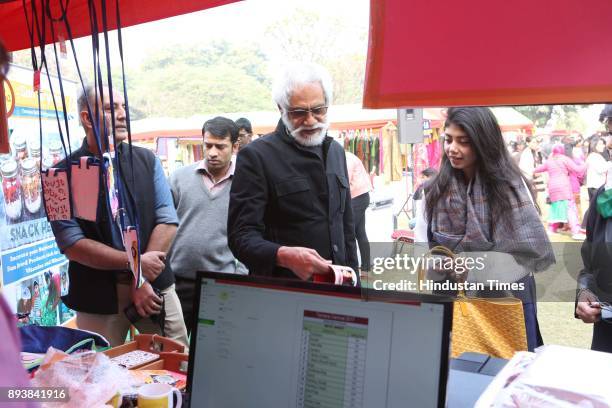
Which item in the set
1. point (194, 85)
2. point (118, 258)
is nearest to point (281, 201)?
point (118, 258)

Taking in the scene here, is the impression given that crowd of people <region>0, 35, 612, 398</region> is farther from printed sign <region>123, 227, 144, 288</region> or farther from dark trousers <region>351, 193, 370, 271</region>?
dark trousers <region>351, 193, 370, 271</region>

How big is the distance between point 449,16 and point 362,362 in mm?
587

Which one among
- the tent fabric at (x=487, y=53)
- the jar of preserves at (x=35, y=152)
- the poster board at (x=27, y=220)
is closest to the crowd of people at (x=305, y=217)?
the tent fabric at (x=487, y=53)

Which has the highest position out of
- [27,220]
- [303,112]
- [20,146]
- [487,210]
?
[303,112]

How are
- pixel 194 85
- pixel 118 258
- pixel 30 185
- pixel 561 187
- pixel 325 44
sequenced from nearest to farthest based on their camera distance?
pixel 118 258, pixel 30 185, pixel 561 187, pixel 194 85, pixel 325 44

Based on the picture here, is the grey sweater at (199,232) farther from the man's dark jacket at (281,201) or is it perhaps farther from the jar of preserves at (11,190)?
the jar of preserves at (11,190)

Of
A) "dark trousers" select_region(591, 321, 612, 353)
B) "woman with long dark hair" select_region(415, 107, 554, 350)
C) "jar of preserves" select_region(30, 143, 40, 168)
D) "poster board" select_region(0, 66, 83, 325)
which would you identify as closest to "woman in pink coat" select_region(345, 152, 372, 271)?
"woman with long dark hair" select_region(415, 107, 554, 350)

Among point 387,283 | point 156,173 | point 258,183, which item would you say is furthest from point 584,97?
point 156,173

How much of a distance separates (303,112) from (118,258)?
876 millimetres

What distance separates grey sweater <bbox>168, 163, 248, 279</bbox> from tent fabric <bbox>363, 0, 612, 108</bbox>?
67.4 inches

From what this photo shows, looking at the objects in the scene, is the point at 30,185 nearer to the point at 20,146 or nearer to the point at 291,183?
the point at 20,146

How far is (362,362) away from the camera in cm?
80

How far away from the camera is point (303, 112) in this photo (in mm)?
1667

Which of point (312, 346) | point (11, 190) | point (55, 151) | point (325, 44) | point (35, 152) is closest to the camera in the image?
point (312, 346)
